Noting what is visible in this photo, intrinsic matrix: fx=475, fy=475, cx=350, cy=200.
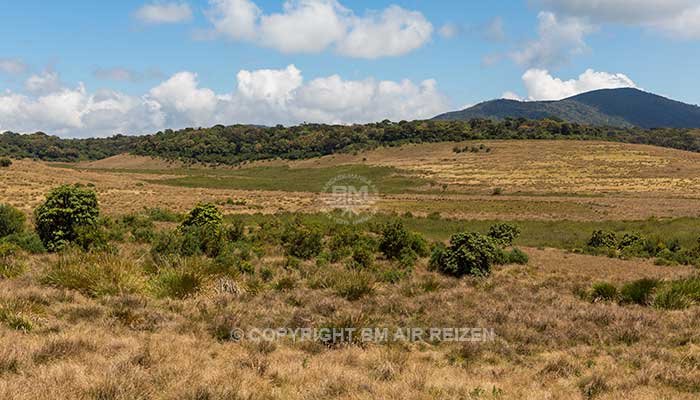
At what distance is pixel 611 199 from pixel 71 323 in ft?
234

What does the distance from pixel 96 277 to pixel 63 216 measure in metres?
11.9

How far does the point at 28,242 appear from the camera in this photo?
63.5 feet

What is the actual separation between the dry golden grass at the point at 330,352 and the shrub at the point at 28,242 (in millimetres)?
7808

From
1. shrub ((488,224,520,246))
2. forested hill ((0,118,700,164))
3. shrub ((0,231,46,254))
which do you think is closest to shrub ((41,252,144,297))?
shrub ((0,231,46,254))

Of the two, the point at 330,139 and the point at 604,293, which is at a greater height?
the point at 330,139

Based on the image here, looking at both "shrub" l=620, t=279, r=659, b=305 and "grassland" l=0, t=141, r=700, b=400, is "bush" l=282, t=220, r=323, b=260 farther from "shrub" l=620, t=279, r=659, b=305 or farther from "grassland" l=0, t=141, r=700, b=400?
"shrub" l=620, t=279, r=659, b=305

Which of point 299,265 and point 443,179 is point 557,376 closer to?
point 299,265

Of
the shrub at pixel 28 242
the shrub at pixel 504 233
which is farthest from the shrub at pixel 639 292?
the shrub at pixel 28 242

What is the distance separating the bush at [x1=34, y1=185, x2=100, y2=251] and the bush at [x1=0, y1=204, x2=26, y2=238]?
3.13 metres

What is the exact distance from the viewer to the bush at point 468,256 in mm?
19391

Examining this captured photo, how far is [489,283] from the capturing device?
16141 mm

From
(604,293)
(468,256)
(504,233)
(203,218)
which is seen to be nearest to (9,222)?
(203,218)

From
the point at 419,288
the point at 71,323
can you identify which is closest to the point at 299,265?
the point at 419,288

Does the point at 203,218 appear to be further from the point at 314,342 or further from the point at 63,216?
the point at 314,342
